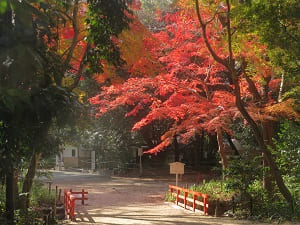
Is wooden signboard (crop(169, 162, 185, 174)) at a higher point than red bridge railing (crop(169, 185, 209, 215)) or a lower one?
higher

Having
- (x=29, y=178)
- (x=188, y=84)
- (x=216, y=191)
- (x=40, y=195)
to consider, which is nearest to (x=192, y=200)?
(x=216, y=191)

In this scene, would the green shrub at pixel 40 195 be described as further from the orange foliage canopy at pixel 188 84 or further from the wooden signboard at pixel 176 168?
the wooden signboard at pixel 176 168

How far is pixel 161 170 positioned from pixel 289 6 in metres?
27.5

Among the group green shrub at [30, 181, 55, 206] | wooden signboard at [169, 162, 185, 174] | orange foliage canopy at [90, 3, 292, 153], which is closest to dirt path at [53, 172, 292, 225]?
green shrub at [30, 181, 55, 206]

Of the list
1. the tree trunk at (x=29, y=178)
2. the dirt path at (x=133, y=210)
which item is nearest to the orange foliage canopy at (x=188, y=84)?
the dirt path at (x=133, y=210)

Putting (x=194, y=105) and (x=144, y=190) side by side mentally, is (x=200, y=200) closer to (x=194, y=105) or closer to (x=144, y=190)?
(x=194, y=105)

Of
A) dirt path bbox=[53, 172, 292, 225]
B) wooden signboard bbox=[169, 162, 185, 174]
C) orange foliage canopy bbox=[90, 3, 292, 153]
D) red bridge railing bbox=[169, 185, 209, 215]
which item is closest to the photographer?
dirt path bbox=[53, 172, 292, 225]

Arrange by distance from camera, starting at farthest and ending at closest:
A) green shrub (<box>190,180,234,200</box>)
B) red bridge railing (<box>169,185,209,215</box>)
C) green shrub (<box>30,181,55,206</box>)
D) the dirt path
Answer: green shrub (<box>30,181,55,206</box>), green shrub (<box>190,180,234,200</box>), red bridge railing (<box>169,185,209,215</box>), the dirt path

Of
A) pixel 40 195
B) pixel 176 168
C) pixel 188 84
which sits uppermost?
pixel 188 84

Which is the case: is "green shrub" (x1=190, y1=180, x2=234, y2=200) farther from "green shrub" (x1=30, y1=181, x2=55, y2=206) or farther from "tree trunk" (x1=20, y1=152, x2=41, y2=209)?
"tree trunk" (x1=20, y1=152, x2=41, y2=209)

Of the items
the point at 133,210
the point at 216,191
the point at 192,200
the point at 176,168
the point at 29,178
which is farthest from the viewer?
the point at 176,168

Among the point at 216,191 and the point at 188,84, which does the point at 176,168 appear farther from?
the point at 188,84

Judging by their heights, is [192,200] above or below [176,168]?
below

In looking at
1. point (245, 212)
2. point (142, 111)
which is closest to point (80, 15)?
point (245, 212)
